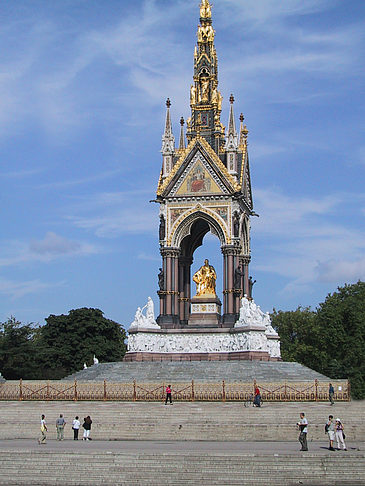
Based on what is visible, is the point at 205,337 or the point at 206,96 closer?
the point at 205,337

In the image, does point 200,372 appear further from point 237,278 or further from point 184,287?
point 184,287

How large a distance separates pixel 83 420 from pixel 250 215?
25541mm

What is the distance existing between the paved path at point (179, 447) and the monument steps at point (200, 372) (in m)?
10.7

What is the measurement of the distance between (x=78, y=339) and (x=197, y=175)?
23602 millimetres

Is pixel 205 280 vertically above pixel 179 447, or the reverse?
pixel 205 280

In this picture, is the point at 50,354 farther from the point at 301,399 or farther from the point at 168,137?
the point at 301,399

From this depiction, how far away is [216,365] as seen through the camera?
49.7 meters

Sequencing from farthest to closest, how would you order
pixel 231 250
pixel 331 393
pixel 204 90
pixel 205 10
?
1. pixel 205 10
2. pixel 204 90
3. pixel 231 250
4. pixel 331 393

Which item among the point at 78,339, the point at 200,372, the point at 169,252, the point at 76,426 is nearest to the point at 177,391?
the point at 200,372

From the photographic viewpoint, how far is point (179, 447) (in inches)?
1288

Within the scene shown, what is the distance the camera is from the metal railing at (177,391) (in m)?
42.2

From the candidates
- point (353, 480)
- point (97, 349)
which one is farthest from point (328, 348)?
point (353, 480)

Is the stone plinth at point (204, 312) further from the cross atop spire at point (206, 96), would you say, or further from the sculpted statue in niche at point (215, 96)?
the sculpted statue in niche at point (215, 96)

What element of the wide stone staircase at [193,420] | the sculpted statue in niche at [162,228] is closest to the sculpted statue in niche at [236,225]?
the sculpted statue in niche at [162,228]
